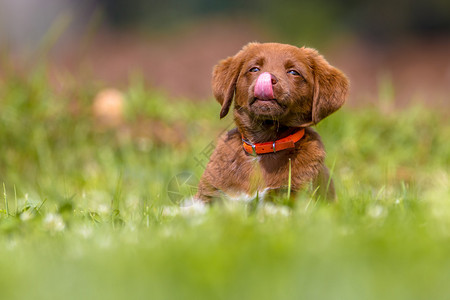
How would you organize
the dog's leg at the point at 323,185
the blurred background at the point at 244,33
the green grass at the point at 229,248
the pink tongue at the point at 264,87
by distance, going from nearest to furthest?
the green grass at the point at 229,248 → the pink tongue at the point at 264,87 → the dog's leg at the point at 323,185 → the blurred background at the point at 244,33

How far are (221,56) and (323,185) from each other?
1004cm

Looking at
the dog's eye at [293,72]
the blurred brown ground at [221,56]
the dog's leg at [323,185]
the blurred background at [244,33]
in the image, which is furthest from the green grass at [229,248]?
the blurred background at [244,33]

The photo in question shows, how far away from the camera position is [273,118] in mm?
3338

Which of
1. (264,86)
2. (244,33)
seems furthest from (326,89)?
(244,33)

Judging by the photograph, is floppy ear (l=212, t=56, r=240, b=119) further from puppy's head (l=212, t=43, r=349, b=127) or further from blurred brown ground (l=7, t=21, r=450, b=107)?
blurred brown ground (l=7, t=21, r=450, b=107)

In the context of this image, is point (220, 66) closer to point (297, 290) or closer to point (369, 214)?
point (369, 214)

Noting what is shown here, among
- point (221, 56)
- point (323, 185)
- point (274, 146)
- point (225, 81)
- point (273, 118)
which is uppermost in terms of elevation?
point (225, 81)

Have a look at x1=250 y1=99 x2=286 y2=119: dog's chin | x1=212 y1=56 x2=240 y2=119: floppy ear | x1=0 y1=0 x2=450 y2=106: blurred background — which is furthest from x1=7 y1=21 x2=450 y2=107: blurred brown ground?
x1=250 y1=99 x2=286 y2=119: dog's chin

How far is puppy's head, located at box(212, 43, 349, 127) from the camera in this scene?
10.8 ft

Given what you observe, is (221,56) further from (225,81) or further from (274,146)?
(274,146)

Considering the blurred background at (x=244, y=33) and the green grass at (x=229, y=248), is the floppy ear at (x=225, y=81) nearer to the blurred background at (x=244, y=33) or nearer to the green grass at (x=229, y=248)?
the green grass at (x=229, y=248)

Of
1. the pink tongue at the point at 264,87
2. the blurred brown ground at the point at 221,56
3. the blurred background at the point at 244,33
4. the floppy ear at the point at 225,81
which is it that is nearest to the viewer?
the pink tongue at the point at 264,87

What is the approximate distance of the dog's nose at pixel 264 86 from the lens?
3.23 metres

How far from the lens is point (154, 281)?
1979mm
